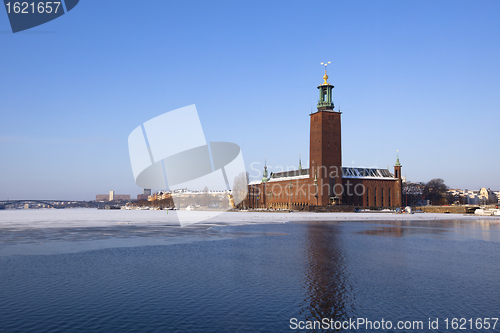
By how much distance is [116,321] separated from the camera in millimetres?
11500

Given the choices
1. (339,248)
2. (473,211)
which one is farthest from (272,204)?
(339,248)

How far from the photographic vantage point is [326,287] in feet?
51.0

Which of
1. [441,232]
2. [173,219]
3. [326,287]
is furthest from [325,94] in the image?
[326,287]

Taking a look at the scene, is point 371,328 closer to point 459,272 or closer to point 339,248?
point 459,272

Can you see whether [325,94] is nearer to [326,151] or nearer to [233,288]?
[326,151]

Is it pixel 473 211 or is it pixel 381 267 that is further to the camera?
pixel 473 211

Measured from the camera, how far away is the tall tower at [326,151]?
113188mm

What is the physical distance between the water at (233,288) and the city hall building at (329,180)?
88456 millimetres

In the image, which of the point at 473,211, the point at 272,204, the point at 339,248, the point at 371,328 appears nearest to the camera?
the point at 371,328

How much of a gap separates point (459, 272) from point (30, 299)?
17.3 meters

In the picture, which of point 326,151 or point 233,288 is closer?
point 233,288

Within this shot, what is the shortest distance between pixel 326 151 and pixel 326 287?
329 feet

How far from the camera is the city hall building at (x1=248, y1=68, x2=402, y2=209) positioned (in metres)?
114

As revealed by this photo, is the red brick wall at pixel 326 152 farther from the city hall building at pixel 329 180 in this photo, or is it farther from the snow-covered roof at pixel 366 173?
the snow-covered roof at pixel 366 173
